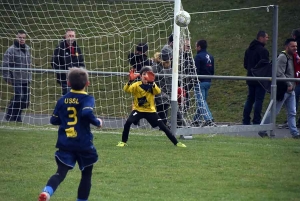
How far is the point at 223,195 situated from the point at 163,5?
7755 millimetres

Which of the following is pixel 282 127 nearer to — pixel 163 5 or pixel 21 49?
pixel 163 5

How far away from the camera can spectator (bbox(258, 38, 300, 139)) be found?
14406 millimetres

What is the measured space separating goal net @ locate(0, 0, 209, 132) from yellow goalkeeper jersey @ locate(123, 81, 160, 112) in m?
2.82

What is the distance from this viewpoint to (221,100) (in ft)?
63.8

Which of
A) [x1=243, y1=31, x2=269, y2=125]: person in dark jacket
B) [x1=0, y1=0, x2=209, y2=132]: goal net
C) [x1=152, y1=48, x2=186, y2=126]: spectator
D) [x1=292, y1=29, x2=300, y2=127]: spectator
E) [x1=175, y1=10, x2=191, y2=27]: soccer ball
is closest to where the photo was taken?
[x1=175, y1=10, x2=191, y2=27]: soccer ball

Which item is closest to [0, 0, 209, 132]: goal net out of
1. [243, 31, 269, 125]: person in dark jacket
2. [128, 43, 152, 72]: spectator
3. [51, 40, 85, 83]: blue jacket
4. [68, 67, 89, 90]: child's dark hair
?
[51, 40, 85, 83]: blue jacket

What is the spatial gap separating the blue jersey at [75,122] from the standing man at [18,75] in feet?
24.4

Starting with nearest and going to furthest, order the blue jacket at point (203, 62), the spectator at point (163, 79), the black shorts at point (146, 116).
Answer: the black shorts at point (146, 116)
the spectator at point (163, 79)
the blue jacket at point (203, 62)

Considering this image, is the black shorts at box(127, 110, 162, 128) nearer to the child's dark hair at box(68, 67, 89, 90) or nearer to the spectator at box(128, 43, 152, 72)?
the spectator at box(128, 43, 152, 72)

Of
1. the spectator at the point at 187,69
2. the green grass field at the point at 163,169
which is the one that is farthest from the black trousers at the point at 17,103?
the spectator at the point at 187,69

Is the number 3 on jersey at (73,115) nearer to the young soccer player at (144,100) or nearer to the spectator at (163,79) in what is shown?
the young soccer player at (144,100)

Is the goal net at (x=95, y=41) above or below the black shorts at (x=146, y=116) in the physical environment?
above

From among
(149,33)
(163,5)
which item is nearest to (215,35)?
(149,33)

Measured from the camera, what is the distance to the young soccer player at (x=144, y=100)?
468 inches
